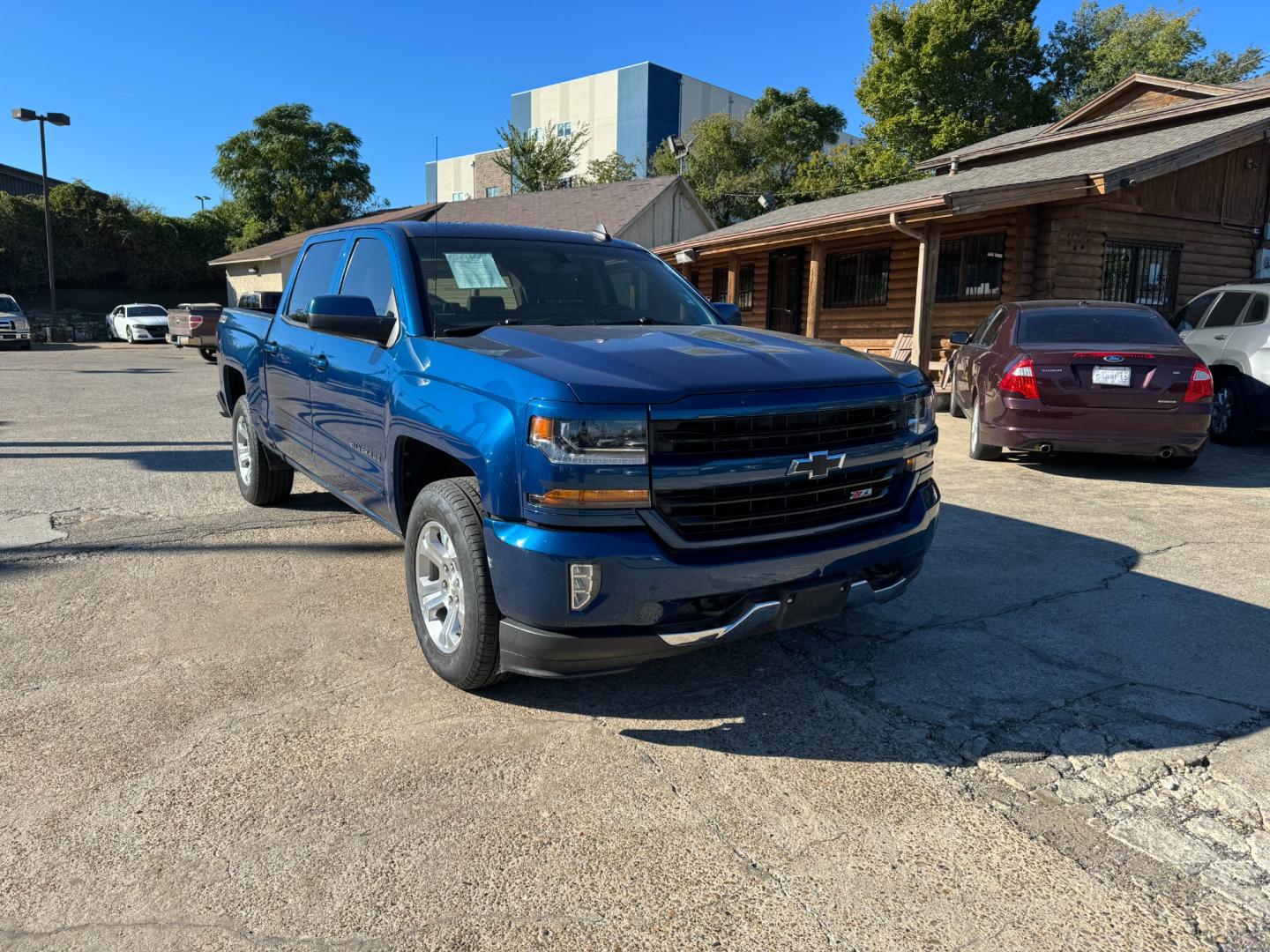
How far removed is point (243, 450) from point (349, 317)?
3317mm

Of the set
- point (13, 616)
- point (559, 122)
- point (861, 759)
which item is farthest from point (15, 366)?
point (559, 122)

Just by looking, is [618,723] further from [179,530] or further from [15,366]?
[15,366]

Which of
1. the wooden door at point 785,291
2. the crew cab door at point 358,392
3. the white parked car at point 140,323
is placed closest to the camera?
the crew cab door at point 358,392

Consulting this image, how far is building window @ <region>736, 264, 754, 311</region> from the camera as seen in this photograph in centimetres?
2161

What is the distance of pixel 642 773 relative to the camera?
2926mm

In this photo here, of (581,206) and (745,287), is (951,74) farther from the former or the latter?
(745,287)

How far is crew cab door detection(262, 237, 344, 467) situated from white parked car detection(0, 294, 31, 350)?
1112 inches

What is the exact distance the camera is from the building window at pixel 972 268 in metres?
14.6

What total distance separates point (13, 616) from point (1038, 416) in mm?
7147

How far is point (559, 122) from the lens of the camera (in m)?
72.1

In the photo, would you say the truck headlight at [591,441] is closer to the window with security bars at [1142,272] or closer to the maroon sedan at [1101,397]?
the maroon sedan at [1101,397]

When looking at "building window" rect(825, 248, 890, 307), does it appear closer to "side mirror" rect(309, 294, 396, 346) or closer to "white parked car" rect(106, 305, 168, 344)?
"side mirror" rect(309, 294, 396, 346)

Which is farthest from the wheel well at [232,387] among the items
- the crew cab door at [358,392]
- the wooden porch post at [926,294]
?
the wooden porch post at [926,294]

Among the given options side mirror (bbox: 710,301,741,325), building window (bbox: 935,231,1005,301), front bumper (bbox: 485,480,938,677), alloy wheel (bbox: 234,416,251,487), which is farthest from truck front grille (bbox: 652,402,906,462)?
building window (bbox: 935,231,1005,301)
